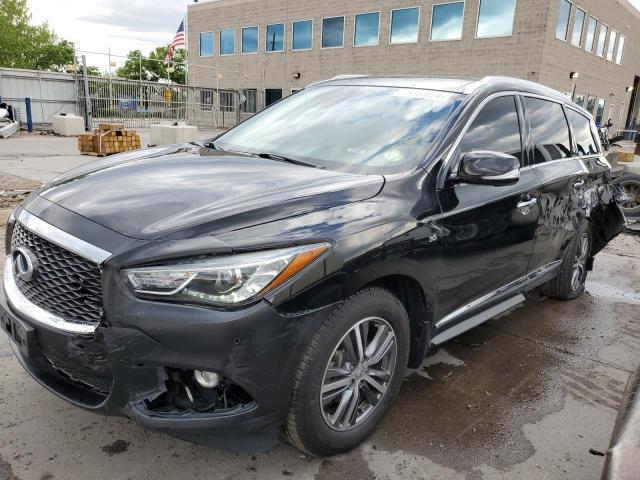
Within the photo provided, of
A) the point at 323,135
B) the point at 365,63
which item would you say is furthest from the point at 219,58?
the point at 323,135

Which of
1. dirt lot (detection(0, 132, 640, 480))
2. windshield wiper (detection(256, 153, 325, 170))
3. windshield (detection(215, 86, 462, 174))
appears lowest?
dirt lot (detection(0, 132, 640, 480))

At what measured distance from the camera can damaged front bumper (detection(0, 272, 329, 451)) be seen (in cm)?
188

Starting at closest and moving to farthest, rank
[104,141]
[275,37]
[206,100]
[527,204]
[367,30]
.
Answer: [527,204]
[104,141]
[367,30]
[206,100]
[275,37]

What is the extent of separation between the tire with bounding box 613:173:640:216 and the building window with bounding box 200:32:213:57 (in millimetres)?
32601

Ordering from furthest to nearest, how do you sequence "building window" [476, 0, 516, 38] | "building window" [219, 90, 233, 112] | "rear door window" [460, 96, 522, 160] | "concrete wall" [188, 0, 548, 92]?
"building window" [219, 90, 233, 112]
"building window" [476, 0, 516, 38]
"concrete wall" [188, 0, 548, 92]
"rear door window" [460, 96, 522, 160]

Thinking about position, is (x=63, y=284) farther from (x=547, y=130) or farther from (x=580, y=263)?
(x=580, y=263)

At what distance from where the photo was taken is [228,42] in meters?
34.9

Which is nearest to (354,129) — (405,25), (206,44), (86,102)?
(86,102)

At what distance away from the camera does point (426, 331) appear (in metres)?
2.78

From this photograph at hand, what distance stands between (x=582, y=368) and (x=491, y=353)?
618 mm

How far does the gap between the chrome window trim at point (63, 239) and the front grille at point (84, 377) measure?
46 cm

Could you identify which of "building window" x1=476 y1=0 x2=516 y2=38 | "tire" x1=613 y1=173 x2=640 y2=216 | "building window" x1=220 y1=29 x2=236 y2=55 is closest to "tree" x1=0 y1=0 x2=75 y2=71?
"building window" x1=220 y1=29 x2=236 y2=55

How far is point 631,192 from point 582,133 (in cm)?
494

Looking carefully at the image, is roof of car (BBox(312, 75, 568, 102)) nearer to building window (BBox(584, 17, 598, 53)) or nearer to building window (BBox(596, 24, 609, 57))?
building window (BBox(584, 17, 598, 53))
